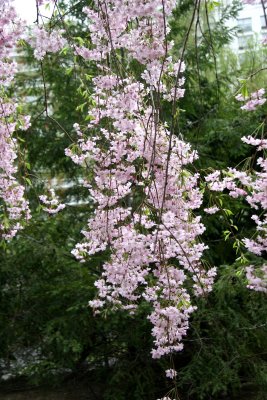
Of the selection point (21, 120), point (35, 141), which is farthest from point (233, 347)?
point (35, 141)

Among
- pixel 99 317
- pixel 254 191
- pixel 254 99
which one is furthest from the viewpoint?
pixel 99 317

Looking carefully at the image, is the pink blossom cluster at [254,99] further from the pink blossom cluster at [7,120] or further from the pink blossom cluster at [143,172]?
the pink blossom cluster at [7,120]

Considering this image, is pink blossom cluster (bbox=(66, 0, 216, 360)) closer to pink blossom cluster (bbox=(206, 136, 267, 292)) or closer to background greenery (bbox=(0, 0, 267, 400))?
pink blossom cluster (bbox=(206, 136, 267, 292))

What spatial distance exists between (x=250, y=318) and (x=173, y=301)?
6.64ft

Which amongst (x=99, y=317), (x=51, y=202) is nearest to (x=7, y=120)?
(x=51, y=202)

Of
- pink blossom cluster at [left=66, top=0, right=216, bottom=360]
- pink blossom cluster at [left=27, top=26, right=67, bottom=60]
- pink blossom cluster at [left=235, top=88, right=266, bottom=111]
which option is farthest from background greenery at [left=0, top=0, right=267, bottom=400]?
pink blossom cluster at [left=235, top=88, right=266, bottom=111]

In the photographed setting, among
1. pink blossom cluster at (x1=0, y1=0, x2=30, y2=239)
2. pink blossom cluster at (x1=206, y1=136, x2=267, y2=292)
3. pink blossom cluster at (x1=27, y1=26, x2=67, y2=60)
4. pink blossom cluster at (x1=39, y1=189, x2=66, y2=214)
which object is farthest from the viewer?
pink blossom cluster at (x1=39, y1=189, x2=66, y2=214)

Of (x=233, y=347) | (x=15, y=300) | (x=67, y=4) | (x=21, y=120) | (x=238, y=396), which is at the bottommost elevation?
(x=238, y=396)

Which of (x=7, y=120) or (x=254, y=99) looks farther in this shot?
(x=7, y=120)

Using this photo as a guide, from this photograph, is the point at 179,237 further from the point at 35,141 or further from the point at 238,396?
the point at 35,141

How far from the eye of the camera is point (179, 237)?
2.83m

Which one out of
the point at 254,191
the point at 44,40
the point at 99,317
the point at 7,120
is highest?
the point at 7,120

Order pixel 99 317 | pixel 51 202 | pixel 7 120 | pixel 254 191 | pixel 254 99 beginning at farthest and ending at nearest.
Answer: pixel 99 317 → pixel 51 202 → pixel 7 120 → pixel 254 191 → pixel 254 99

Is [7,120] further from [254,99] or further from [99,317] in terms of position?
[99,317]
